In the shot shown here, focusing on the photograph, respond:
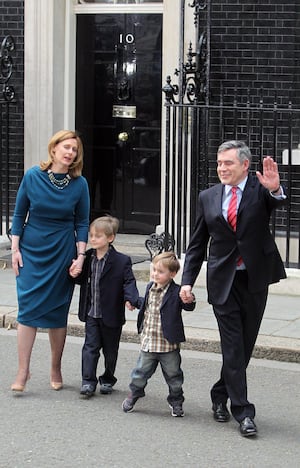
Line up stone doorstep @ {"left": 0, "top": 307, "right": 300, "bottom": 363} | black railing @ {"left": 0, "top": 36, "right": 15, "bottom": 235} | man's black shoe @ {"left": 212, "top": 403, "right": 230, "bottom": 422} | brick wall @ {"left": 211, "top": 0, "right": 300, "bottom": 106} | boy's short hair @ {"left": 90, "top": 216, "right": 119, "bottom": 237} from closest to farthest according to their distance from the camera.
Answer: man's black shoe @ {"left": 212, "top": 403, "right": 230, "bottom": 422}
boy's short hair @ {"left": 90, "top": 216, "right": 119, "bottom": 237}
stone doorstep @ {"left": 0, "top": 307, "right": 300, "bottom": 363}
brick wall @ {"left": 211, "top": 0, "right": 300, "bottom": 106}
black railing @ {"left": 0, "top": 36, "right": 15, "bottom": 235}

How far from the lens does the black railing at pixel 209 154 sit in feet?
29.9

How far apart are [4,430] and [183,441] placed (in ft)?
3.29

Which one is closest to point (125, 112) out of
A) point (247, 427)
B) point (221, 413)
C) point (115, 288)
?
point (115, 288)

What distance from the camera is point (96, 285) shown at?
243 inches

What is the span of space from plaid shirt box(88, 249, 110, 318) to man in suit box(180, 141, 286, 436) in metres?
0.77

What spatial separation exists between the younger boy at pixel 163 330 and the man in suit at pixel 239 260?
225 mm

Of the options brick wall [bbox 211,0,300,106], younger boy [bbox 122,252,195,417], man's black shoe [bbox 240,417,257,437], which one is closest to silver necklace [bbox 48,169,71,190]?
younger boy [bbox 122,252,195,417]

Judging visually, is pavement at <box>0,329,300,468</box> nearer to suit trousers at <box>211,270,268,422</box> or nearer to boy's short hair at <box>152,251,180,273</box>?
suit trousers at <box>211,270,268,422</box>

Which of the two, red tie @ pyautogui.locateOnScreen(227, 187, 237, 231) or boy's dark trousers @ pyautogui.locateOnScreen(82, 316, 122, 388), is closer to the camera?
red tie @ pyautogui.locateOnScreen(227, 187, 237, 231)

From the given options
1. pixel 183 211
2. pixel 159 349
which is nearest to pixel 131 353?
pixel 159 349

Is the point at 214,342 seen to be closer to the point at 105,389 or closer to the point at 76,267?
the point at 105,389

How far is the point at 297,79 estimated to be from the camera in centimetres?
977

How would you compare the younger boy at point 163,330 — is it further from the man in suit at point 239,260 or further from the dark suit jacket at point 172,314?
the man in suit at point 239,260

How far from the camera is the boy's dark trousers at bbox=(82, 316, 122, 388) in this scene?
6.16 m
